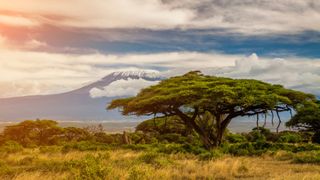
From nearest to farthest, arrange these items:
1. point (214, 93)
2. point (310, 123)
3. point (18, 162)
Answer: point (18, 162) → point (214, 93) → point (310, 123)

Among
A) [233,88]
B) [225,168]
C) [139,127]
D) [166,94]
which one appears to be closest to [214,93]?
[233,88]

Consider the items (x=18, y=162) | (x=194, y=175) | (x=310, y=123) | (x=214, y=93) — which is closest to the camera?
(x=194, y=175)

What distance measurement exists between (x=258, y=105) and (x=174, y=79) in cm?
767

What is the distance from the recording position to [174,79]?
3944 centimetres

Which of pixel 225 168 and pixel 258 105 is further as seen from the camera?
pixel 258 105

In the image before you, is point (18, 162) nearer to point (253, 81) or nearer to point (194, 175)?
point (194, 175)

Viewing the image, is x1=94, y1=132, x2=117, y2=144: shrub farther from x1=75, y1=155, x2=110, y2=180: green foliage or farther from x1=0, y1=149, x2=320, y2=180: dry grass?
x1=75, y1=155, x2=110, y2=180: green foliage

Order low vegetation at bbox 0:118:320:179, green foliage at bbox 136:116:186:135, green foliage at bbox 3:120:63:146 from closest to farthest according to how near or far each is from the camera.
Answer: low vegetation at bbox 0:118:320:179
green foliage at bbox 3:120:63:146
green foliage at bbox 136:116:186:135

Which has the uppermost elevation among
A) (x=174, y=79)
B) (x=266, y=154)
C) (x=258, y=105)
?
(x=174, y=79)

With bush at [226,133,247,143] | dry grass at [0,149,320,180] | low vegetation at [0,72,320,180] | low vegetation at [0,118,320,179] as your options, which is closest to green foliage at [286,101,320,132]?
low vegetation at [0,72,320,180]

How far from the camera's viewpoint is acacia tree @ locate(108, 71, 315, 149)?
108ft

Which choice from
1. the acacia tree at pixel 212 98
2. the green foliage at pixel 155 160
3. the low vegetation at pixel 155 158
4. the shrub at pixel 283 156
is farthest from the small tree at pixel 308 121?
the green foliage at pixel 155 160

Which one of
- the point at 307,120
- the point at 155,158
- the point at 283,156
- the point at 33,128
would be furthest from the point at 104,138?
the point at 155,158

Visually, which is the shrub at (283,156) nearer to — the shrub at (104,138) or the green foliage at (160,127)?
the shrub at (104,138)
